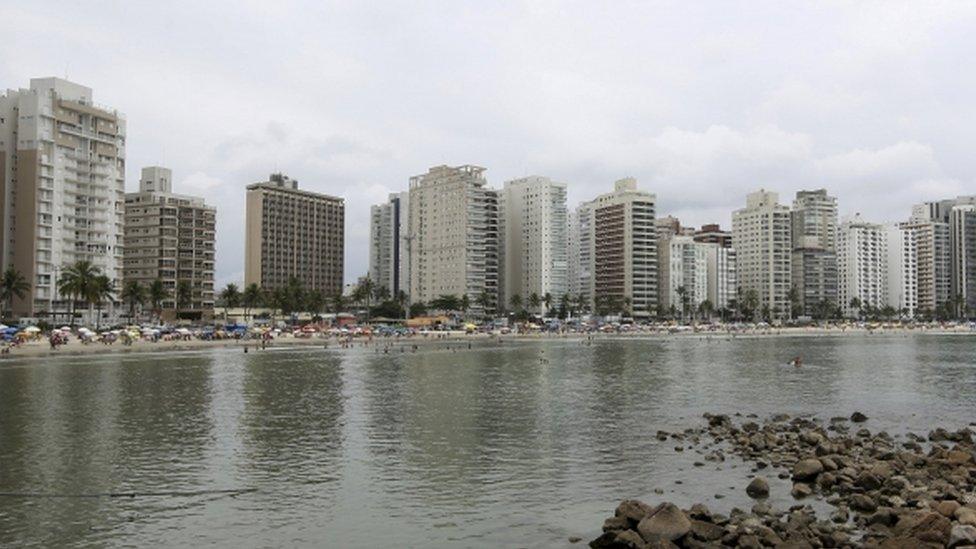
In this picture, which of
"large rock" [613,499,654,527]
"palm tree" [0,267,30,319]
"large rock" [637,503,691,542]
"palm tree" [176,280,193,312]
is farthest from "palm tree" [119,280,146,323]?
"large rock" [637,503,691,542]

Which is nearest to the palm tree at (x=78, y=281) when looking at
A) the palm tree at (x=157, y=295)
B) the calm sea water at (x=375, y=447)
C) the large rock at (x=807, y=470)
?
the palm tree at (x=157, y=295)

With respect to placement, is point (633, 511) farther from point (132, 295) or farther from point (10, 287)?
point (132, 295)

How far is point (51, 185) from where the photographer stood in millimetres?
126062

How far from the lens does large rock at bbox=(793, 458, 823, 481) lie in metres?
24.1

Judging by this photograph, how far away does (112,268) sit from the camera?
5379 inches

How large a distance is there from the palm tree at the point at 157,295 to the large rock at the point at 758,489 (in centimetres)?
14451

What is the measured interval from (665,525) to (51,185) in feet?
436

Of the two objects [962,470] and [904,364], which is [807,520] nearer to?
[962,470]

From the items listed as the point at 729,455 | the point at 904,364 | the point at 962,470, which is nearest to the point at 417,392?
the point at 729,455

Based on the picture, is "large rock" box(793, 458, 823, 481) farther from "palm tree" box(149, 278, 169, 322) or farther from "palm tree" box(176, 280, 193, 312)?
"palm tree" box(176, 280, 193, 312)

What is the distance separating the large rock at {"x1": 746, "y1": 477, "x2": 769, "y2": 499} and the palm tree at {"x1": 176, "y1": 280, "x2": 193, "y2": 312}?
501 feet

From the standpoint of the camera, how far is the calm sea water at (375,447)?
1998 centimetres

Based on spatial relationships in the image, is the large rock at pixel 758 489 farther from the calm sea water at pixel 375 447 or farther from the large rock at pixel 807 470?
the large rock at pixel 807 470

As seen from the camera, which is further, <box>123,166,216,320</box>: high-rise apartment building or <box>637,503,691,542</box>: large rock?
<box>123,166,216,320</box>: high-rise apartment building
